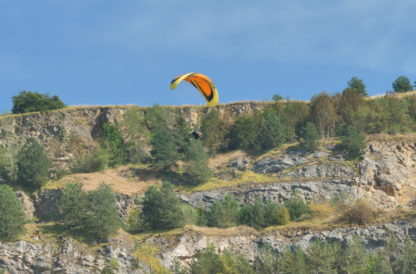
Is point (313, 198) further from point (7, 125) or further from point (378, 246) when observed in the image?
point (7, 125)

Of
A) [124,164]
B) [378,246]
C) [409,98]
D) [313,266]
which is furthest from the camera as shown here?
[409,98]

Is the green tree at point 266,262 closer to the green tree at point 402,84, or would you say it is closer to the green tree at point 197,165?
the green tree at point 197,165

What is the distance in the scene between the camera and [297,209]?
6041 centimetres

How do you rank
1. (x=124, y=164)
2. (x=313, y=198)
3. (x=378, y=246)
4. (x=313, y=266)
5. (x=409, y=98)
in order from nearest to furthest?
(x=313, y=266)
(x=378, y=246)
(x=313, y=198)
(x=124, y=164)
(x=409, y=98)

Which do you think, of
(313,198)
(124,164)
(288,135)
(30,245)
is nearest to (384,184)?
(313,198)

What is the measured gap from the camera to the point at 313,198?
63.0 meters

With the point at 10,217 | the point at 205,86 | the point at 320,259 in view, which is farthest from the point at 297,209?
the point at 10,217

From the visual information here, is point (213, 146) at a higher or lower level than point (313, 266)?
higher

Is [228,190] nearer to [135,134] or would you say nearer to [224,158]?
[224,158]

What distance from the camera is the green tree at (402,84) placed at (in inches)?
3457

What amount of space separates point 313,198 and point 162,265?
589 inches

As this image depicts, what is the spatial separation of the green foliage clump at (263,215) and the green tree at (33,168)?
1806 centimetres

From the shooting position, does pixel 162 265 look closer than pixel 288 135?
Yes

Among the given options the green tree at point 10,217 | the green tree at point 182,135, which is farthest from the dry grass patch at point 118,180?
the green tree at point 10,217
